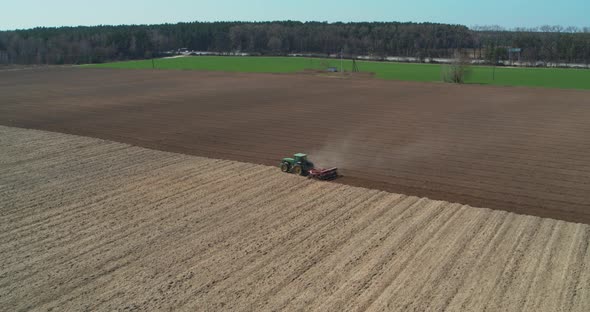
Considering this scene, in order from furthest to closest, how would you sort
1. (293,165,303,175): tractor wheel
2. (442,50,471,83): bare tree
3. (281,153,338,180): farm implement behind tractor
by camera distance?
(442,50,471,83): bare tree < (293,165,303,175): tractor wheel < (281,153,338,180): farm implement behind tractor

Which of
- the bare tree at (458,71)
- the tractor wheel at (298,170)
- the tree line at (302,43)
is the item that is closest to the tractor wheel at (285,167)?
the tractor wheel at (298,170)

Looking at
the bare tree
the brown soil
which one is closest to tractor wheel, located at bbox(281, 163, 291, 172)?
the brown soil

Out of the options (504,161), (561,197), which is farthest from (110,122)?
(561,197)

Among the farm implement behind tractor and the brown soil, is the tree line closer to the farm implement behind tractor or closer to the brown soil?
the brown soil

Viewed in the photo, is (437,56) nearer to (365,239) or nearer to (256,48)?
(256,48)

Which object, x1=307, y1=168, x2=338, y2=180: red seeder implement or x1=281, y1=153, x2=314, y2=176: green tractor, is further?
x1=281, y1=153, x2=314, y2=176: green tractor

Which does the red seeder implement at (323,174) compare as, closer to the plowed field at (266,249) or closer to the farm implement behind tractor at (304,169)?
the farm implement behind tractor at (304,169)

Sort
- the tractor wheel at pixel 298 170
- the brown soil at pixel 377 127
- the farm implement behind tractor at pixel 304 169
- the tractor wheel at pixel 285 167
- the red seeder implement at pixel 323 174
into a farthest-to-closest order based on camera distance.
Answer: the tractor wheel at pixel 285 167 → the tractor wheel at pixel 298 170 → the farm implement behind tractor at pixel 304 169 → the red seeder implement at pixel 323 174 → the brown soil at pixel 377 127

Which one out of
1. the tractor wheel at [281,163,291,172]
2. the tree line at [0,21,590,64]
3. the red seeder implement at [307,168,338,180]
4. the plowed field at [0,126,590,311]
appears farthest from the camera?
the tree line at [0,21,590,64]

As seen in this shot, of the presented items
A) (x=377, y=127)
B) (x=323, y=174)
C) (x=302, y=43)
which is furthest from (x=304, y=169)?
(x=302, y=43)
